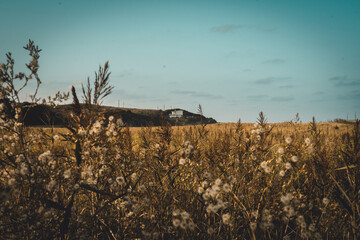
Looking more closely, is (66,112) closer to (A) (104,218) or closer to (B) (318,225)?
(A) (104,218)

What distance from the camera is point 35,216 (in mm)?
1771

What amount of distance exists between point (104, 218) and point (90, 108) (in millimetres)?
1151

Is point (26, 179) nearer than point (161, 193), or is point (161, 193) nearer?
point (26, 179)

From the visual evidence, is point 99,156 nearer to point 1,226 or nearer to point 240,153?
point 1,226

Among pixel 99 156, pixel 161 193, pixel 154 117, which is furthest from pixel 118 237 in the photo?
pixel 154 117

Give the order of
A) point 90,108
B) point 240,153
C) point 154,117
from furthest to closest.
→ point 154,117 < point 240,153 < point 90,108

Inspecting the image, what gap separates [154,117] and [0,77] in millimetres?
90422

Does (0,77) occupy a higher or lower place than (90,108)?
higher

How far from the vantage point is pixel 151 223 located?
2.10 m

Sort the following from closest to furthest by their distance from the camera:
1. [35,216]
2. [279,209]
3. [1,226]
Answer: [1,226], [35,216], [279,209]

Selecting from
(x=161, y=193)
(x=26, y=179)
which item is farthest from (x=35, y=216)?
(x=161, y=193)

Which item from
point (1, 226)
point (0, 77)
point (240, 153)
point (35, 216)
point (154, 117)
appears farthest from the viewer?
point (154, 117)

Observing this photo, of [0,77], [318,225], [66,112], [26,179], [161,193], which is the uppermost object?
[0,77]

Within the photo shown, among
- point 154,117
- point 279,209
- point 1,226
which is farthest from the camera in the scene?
point 154,117
